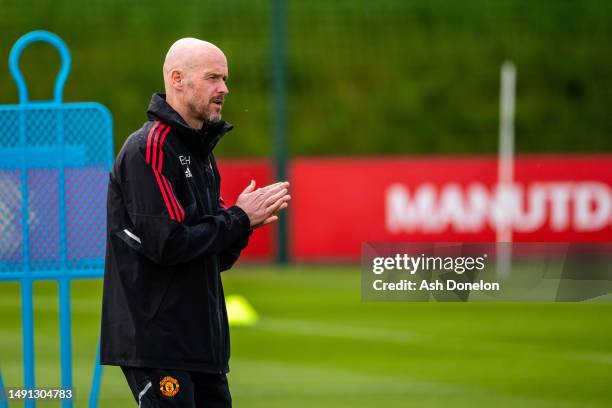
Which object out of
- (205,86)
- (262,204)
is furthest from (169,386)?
(205,86)

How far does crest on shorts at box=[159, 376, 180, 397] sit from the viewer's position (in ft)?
16.0

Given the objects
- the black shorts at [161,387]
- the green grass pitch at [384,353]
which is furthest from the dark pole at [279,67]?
the black shorts at [161,387]

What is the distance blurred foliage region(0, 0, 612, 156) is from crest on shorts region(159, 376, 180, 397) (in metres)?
18.9

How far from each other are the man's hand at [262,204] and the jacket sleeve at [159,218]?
14 centimetres

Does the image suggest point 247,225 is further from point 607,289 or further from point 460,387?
point 607,289

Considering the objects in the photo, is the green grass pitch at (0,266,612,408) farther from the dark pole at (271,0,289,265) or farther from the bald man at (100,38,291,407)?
the dark pole at (271,0,289,265)

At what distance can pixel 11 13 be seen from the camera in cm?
2462

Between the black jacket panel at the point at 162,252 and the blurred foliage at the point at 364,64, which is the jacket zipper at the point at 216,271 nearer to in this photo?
the black jacket panel at the point at 162,252

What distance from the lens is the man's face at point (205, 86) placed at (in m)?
4.93

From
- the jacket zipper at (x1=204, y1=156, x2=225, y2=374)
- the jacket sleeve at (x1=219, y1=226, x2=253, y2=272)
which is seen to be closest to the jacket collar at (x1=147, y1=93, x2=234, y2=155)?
the jacket zipper at (x1=204, y1=156, x2=225, y2=374)

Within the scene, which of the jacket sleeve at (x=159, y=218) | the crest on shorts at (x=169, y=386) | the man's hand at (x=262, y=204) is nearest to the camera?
the jacket sleeve at (x=159, y=218)

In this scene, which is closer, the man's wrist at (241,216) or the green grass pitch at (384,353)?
the man's wrist at (241,216)

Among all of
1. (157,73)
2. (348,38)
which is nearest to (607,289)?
(348,38)

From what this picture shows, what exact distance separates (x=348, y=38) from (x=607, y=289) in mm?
12457
